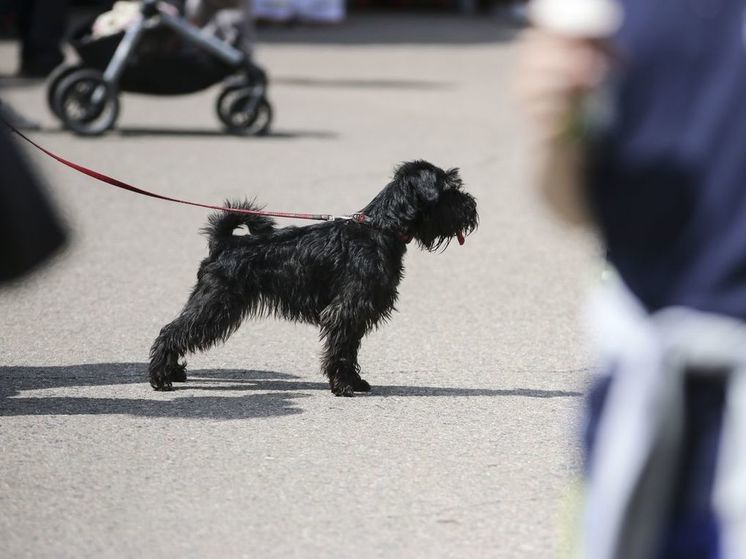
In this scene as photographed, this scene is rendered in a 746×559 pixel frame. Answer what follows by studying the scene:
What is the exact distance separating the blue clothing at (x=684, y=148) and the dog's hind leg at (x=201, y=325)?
11.7ft

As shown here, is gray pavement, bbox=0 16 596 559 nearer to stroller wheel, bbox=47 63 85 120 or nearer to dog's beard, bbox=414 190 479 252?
dog's beard, bbox=414 190 479 252

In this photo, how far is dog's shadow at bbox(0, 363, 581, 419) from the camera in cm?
527

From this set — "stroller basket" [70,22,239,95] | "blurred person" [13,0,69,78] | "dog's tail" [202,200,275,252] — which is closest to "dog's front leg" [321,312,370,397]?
"dog's tail" [202,200,275,252]

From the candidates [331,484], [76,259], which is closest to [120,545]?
[331,484]

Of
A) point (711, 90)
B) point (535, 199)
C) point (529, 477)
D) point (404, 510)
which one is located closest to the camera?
point (711, 90)

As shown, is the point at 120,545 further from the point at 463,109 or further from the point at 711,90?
the point at 463,109

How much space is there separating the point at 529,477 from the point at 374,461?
531mm

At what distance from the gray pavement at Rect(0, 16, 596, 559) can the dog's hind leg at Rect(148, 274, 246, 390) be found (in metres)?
0.15

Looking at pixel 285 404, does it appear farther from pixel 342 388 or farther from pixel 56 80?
pixel 56 80

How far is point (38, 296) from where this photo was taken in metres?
7.16

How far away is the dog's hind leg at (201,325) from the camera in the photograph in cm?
539

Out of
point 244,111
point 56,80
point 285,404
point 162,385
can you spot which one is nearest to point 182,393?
point 162,385

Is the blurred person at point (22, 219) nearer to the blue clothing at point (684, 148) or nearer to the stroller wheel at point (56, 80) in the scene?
the blue clothing at point (684, 148)

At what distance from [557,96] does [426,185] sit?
3415 mm
